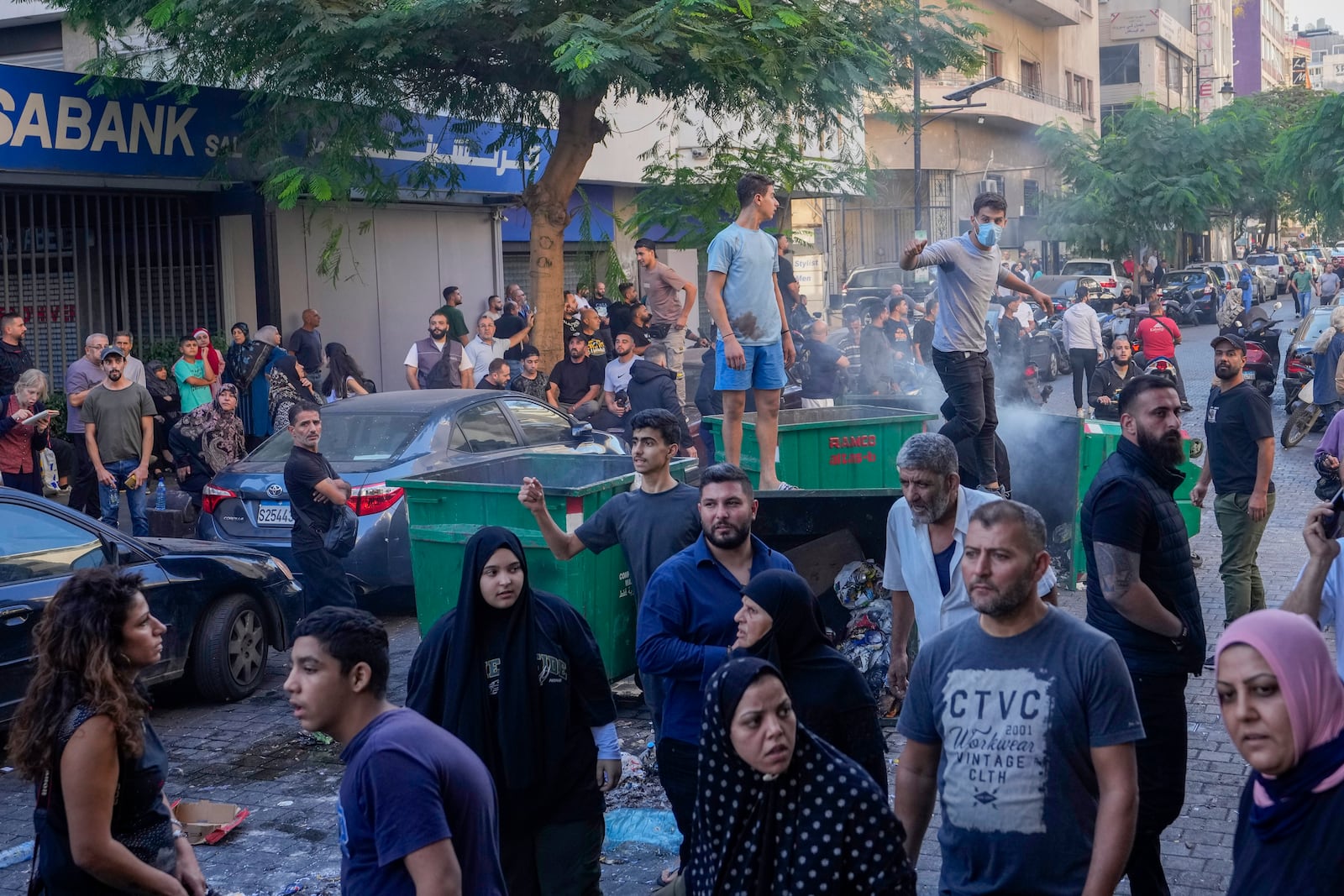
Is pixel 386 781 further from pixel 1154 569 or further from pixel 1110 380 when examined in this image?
pixel 1110 380

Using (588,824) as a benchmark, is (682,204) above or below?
above

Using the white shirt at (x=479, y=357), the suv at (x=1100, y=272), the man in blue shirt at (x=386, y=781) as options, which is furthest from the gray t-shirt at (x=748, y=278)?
the suv at (x=1100, y=272)

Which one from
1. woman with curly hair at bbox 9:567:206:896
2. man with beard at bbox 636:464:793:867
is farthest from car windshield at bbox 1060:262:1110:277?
woman with curly hair at bbox 9:567:206:896

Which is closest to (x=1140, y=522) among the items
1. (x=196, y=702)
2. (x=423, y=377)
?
(x=196, y=702)

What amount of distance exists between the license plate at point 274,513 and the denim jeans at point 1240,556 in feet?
20.0

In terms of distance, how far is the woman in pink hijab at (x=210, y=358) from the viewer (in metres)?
15.4

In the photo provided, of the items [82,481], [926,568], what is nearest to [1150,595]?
[926,568]

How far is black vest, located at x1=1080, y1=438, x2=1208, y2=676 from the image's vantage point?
4.48 metres

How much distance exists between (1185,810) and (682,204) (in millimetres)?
13368

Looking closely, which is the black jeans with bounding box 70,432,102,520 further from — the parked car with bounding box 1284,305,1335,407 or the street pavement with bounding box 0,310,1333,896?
the parked car with bounding box 1284,305,1335,407

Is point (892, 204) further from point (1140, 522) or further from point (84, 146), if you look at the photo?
point (1140, 522)

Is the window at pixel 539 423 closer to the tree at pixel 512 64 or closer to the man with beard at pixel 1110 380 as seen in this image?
the tree at pixel 512 64

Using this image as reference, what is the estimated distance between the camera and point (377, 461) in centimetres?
1033

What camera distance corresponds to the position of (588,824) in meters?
4.53
